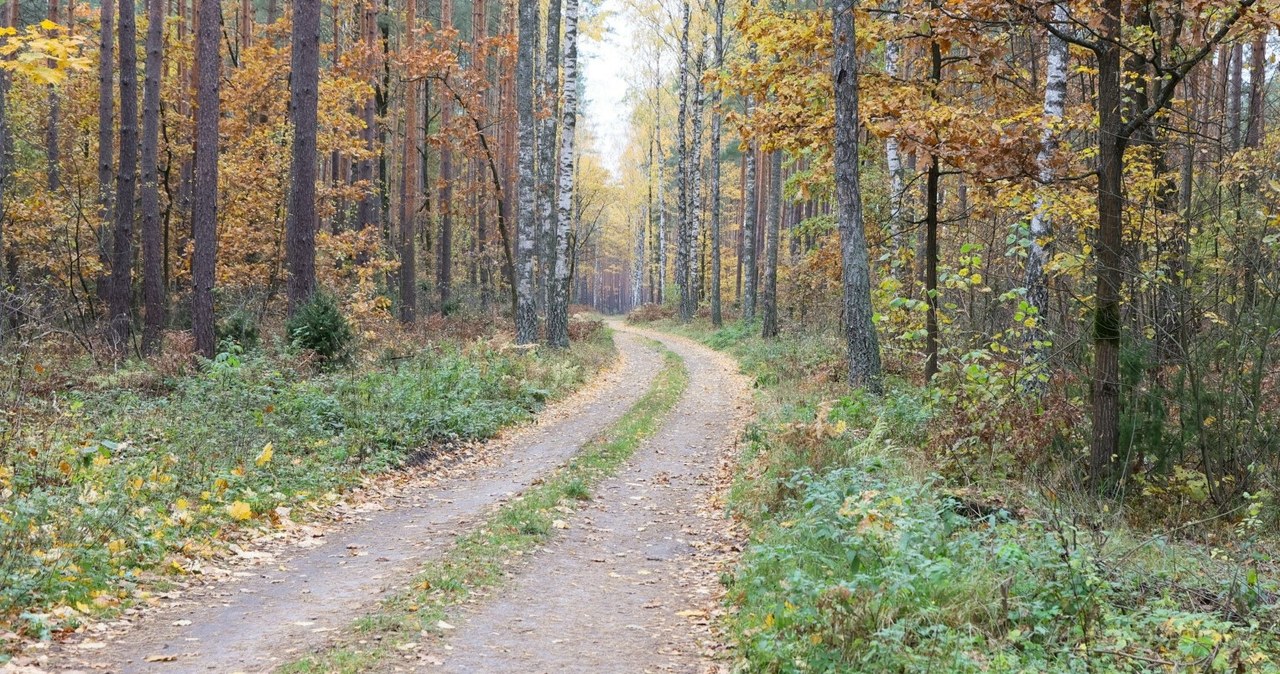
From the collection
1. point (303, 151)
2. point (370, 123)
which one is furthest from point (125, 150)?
point (370, 123)

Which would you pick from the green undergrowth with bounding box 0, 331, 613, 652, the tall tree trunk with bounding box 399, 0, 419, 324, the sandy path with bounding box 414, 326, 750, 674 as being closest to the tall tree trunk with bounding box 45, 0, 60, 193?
the tall tree trunk with bounding box 399, 0, 419, 324

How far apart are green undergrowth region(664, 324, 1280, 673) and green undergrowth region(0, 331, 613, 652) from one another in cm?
454

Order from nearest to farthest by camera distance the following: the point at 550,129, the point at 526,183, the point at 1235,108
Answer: the point at 1235,108 < the point at 526,183 < the point at 550,129

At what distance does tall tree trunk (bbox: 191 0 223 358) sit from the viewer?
47.5 feet

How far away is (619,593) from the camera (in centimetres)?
665

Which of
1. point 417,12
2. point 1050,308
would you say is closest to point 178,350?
point 1050,308

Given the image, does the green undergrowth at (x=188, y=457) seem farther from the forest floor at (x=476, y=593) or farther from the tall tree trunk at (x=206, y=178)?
the tall tree trunk at (x=206, y=178)

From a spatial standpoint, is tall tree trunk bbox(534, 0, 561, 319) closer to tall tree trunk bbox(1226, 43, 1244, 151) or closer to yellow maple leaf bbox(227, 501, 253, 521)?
tall tree trunk bbox(1226, 43, 1244, 151)

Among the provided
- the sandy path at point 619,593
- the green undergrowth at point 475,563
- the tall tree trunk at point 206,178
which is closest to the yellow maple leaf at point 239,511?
the green undergrowth at point 475,563

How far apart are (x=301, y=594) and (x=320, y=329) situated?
8963mm

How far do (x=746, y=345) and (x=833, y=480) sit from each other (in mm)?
18322

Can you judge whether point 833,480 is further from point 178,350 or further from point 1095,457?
point 178,350

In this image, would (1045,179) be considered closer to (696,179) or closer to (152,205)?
(152,205)

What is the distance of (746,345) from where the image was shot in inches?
998
